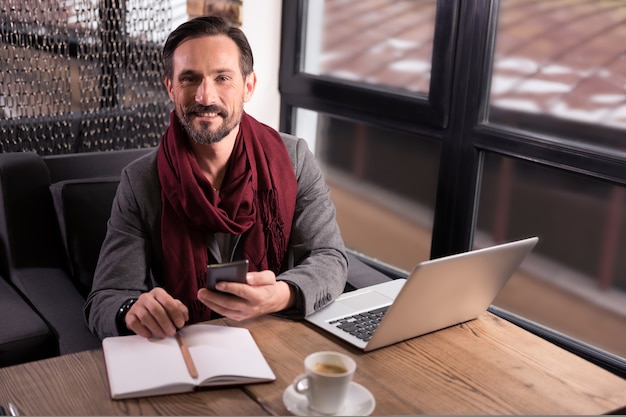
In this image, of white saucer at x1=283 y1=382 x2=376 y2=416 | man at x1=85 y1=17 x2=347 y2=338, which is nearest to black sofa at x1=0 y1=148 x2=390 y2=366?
man at x1=85 y1=17 x2=347 y2=338

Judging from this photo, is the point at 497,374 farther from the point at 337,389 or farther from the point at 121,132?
the point at 121,132

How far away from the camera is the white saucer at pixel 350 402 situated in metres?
1.22

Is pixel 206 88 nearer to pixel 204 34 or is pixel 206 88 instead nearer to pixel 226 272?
pixel 204 34

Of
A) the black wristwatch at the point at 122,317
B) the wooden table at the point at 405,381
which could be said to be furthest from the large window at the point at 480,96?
the black wristwatch at the point at 122,317

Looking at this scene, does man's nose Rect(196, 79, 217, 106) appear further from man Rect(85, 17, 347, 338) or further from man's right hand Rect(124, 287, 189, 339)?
man's right hand Rect(124, 287, 189, 339)

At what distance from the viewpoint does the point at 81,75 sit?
8.31ft

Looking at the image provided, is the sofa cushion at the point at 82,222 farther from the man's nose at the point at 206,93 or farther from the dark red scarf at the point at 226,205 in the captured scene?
the man's nose at the point at 206,93

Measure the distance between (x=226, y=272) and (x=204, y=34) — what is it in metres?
0.73

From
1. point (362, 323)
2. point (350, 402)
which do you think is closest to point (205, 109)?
point (362, 323)

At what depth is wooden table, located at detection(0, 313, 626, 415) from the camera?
4.12 ft

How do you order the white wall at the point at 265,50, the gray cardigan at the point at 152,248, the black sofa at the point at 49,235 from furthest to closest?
the white wall at the point at 265,50, the black sofa at the point at 49,235, the gray cardigan at the point at 152,248

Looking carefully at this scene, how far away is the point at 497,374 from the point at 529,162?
0.99 m

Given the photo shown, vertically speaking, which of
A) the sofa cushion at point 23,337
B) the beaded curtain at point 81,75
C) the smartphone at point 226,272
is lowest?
the sofa cushion at point 23,337

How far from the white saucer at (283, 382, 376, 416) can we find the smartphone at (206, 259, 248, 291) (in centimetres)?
25
